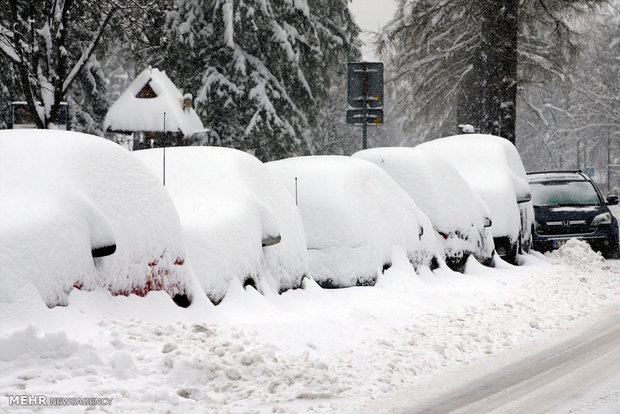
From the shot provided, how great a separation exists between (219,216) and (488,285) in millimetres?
4675

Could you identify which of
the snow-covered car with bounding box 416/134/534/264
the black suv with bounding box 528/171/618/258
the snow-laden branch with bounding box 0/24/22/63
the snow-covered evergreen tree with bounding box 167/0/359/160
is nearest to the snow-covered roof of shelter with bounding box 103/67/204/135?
the snow-covered evergreen tree with bounding box 167/0/359/160

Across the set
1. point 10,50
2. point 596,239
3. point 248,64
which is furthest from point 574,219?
point 248,64

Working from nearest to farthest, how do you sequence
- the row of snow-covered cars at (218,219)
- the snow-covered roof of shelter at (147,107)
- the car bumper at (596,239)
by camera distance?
the row of snow-covered cars at (218,219)
the car bumper at (596,239)
the snow-covered roof of shelter at (147,107)

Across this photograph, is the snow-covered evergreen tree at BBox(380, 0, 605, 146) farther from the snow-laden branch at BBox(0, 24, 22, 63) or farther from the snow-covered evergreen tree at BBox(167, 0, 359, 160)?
the snow-laden branch at BBox(0, 24, 22, 63)

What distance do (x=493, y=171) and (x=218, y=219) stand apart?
7.91 meters

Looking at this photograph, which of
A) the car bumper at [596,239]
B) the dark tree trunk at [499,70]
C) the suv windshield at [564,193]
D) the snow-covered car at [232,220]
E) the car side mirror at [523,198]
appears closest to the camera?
the snow-covered car at [232,220]

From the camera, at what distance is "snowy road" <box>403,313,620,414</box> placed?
6166 millimetres

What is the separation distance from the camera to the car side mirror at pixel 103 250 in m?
6.47

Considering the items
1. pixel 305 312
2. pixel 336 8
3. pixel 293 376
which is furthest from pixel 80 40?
pixel 293 376

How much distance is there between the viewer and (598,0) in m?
22.5

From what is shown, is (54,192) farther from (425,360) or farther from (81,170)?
(425,360)

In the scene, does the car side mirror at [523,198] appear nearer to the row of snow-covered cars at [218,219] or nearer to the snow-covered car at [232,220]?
the row of snow-covered cars at [218,219]

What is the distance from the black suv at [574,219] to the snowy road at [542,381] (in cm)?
693

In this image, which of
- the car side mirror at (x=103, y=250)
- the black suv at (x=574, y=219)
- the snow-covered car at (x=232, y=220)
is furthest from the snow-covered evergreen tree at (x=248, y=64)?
the car side mirror at (x=103, y=250)
